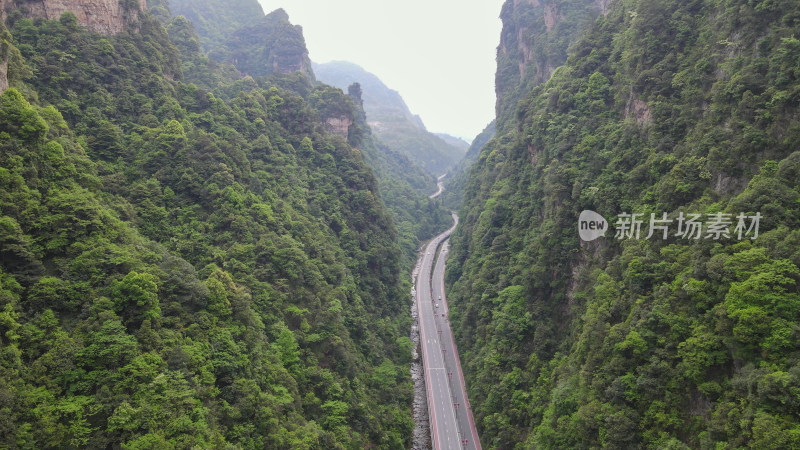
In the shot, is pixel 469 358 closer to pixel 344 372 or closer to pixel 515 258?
pixel 515 258

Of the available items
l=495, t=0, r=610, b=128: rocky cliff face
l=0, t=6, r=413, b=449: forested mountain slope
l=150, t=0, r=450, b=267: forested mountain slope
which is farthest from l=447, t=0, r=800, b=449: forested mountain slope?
l=150, t=0, r=450, b=267: forested mountain slope

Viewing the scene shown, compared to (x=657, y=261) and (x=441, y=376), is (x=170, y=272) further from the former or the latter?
(x=441, y=376)

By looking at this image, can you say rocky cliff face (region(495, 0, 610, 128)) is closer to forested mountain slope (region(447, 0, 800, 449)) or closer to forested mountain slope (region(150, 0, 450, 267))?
forested mountain slope (region(447, 0, 800, 449))

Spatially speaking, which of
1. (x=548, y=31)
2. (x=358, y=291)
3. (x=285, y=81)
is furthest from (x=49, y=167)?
(x=548, y=31)

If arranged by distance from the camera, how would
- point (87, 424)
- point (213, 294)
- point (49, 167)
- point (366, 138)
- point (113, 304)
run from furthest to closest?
1. point (366, 138)
2. point (213, 294)
3. point (49, 167)
4. point (113, 304)
5. point (87, 424)

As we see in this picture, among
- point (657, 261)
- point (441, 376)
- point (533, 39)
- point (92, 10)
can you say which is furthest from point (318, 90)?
point (657, 261)

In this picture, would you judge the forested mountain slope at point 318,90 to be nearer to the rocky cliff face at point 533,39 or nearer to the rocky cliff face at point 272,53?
the rocky cliff face at point 272,53

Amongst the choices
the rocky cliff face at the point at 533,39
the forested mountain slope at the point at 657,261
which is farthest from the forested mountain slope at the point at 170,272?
the rocky cliff face at the point at 533,39
